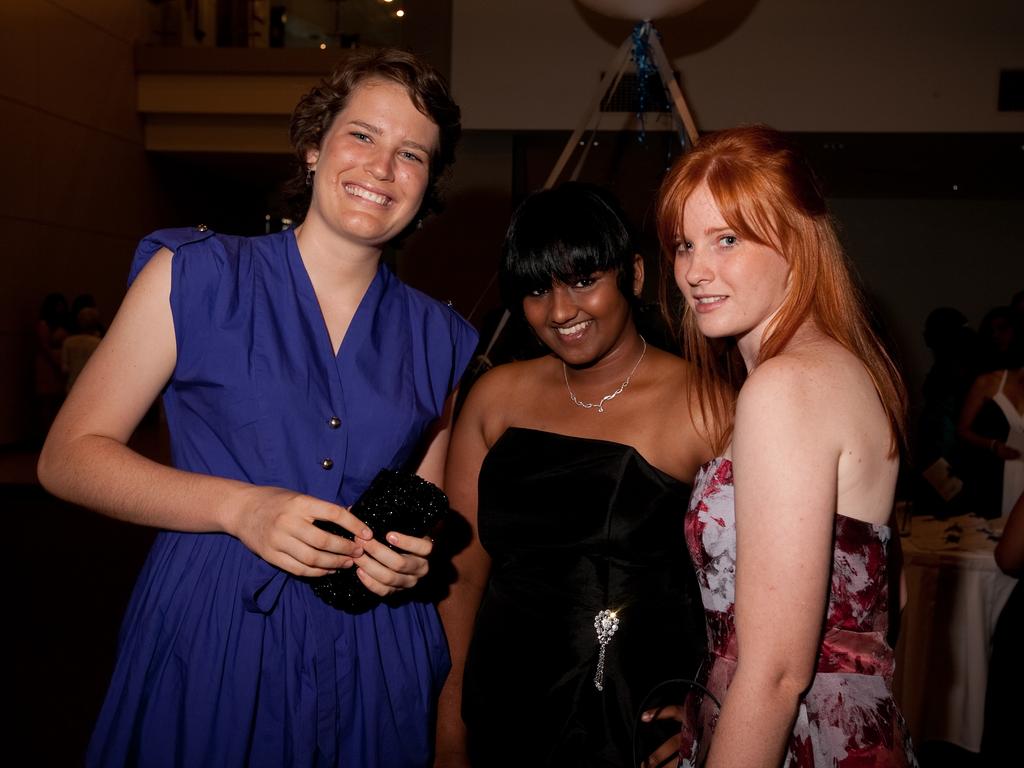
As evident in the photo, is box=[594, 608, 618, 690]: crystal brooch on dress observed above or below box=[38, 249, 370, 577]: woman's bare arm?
below

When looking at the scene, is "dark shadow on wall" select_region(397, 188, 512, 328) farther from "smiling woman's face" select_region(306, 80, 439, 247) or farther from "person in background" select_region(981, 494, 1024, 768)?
"smiling woman's face" select_region(306, 80, 439, 247)

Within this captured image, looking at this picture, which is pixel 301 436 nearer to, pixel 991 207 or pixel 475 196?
pixel 475 196

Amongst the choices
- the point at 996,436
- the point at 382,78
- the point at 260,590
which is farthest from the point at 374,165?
the point at 996,436

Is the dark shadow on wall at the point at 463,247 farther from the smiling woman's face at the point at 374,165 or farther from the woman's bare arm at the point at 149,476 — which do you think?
the woman's bare arm at the point at 149,476

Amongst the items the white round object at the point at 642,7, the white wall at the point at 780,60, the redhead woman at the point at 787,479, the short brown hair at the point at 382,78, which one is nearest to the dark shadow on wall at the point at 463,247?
the white wall at the point at 780,60

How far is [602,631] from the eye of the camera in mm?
1689

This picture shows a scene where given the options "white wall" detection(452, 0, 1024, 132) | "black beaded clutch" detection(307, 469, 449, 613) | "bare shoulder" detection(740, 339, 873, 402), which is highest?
"white wall" detection(452, 0, 1024, 132)

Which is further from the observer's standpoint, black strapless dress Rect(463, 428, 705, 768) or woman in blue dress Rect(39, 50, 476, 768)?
black strapless dress Rect(463, 428, 705, 768)

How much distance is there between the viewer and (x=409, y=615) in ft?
4.76

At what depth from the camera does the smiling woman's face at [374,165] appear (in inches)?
56.6

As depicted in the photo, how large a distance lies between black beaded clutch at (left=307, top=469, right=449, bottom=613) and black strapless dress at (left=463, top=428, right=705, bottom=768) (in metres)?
0.57

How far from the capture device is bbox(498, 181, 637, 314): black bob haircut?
179cm

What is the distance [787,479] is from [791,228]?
0.38 meters

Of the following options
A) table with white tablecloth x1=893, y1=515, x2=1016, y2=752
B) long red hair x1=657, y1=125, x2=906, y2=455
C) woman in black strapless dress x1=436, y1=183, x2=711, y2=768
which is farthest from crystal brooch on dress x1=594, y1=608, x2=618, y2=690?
table with white tablecloth x1=893, y1=515, x2=1016, y2=752
